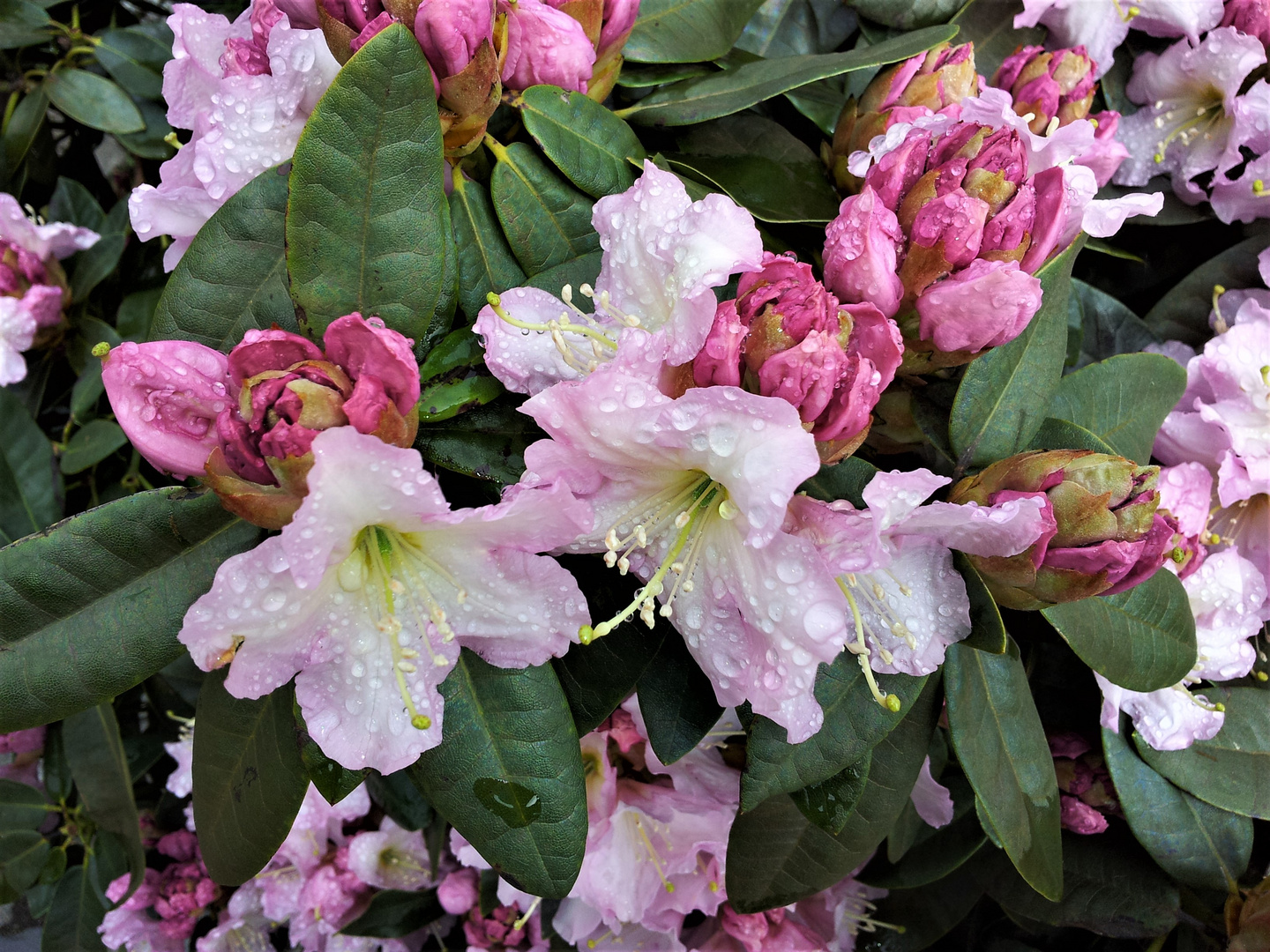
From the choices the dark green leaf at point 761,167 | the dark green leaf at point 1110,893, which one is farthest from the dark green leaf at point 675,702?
the dark green leaf at point 1110,893

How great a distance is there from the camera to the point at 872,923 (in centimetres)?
132

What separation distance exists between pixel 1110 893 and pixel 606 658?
82 centimetres

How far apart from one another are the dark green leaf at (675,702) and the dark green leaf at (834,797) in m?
0.12

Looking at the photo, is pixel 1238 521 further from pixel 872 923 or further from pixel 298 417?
pixel 298 417

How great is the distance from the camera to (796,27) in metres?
1.18

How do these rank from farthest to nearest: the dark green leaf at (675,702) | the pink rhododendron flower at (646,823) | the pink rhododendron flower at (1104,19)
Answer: the pink rhododendron flower at (1104,19)
the pink rhododendron flower at (646,823)
the dark green leaf at (675,702)

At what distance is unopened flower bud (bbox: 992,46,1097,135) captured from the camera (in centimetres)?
97

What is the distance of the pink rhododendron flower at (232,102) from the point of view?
2.43 ft

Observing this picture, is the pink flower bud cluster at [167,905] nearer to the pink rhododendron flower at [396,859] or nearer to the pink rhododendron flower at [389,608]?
the pink rhododendron flower at [396,859]

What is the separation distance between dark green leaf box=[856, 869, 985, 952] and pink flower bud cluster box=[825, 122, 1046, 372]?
3.08 feet

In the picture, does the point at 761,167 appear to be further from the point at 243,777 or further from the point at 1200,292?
the point at 243,777

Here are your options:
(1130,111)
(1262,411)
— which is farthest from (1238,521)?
(1130,111)

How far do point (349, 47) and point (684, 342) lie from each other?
0.38 meters

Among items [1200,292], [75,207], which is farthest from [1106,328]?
[75,207]
